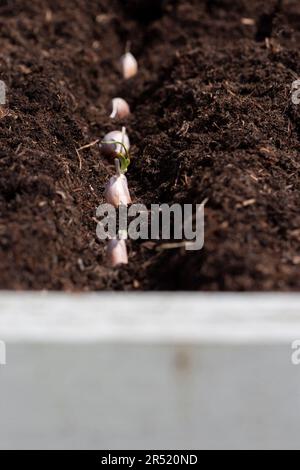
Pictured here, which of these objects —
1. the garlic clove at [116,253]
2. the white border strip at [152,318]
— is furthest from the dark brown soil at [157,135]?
the white border strip at [152,318]

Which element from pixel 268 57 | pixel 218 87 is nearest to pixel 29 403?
pixel 218 87

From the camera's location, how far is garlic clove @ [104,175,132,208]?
2332 millimetres

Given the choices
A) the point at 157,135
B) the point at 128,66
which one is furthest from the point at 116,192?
the point at 128,66

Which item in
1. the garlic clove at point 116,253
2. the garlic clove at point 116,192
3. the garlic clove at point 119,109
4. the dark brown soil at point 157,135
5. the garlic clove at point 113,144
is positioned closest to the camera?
the dark brown soil at point 157,135

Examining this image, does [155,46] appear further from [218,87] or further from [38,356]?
[38,356]

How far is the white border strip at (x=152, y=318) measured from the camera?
4.74 ft

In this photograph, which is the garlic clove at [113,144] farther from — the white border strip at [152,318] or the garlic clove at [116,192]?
the white border strip at [152,318]

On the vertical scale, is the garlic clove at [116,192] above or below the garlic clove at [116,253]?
above

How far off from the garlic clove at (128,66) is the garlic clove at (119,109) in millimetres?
458

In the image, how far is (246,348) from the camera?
57.1 inches

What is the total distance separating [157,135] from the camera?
271 cm

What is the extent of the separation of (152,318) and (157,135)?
4.42ft

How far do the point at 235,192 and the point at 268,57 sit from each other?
1222 mm

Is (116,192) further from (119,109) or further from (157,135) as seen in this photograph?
(119,109)
